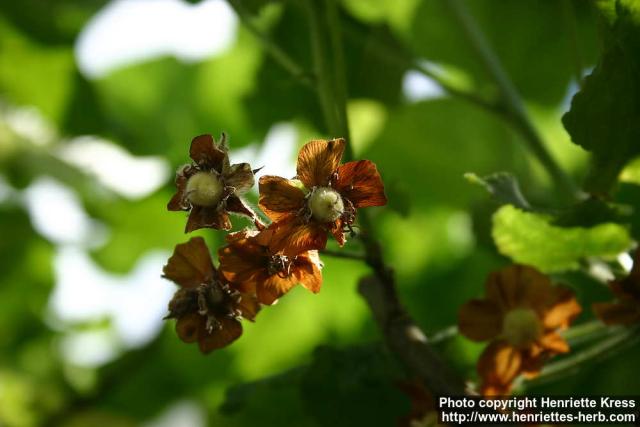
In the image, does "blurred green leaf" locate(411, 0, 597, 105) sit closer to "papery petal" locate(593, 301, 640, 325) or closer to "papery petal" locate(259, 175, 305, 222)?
"papery petal" locate(593, 301, 640, 325)

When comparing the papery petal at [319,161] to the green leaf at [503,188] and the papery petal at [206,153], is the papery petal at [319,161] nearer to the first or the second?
the papery petal at [206,153]

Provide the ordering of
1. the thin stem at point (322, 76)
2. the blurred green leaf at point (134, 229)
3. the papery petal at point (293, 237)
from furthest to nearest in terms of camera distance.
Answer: the blurred green leaf at point (134, 229) < the thin stem at point (322, 76) < the papery petal at point (293, 237)

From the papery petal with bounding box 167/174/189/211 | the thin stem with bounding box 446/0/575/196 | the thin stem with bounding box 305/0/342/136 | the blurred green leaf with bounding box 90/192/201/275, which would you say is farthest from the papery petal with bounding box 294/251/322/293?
the blurred green leaf with bounding box 90/192/201/275

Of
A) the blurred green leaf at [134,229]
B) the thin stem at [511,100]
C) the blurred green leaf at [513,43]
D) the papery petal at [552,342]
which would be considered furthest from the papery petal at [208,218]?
the blurred green leaf at [134,229]

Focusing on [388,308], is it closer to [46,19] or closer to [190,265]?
[190,265]

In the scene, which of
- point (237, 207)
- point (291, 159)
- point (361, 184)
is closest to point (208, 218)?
point (237, 207)
